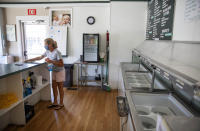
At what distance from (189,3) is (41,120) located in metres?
2.91

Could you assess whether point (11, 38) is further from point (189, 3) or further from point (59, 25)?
point (189, 3)

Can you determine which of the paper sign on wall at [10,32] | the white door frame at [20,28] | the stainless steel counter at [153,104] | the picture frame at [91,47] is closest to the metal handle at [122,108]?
the stainless steel counter at [153,104]

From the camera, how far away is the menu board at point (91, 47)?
414 cm

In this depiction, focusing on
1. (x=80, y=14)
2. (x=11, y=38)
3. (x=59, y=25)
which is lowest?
(x=11, y=38)

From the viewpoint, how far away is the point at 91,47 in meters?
4.17

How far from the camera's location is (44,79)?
10.7ft

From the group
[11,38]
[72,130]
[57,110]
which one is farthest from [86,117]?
[11,38]

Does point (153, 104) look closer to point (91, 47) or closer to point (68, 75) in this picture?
point (91, 47)

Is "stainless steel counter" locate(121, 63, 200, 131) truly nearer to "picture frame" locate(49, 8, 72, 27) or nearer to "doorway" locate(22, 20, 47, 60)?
"picture frame" locate(49, 8, 72, 27)

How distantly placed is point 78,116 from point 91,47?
211 cm

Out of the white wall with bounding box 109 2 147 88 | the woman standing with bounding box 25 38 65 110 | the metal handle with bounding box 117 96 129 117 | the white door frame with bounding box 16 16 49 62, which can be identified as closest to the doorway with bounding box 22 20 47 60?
the white door frame with bounding box 16 16 49 62

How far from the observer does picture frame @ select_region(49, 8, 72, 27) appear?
14.3 feet

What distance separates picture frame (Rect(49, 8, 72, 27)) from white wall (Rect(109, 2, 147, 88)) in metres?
1.43

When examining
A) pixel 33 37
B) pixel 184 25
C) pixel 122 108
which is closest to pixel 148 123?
pixel 122 108
